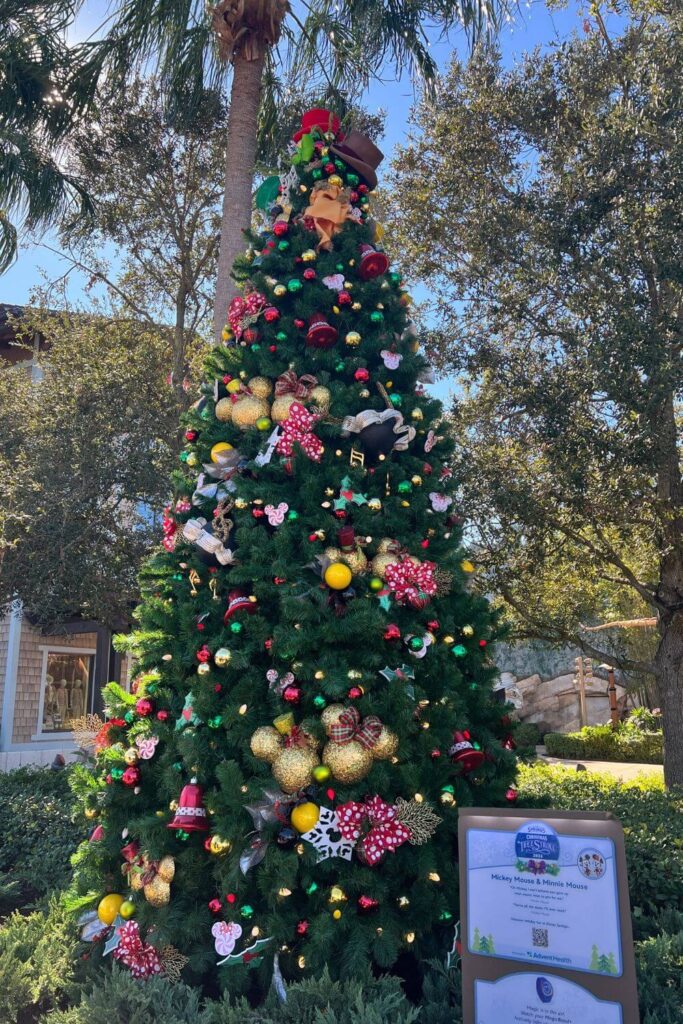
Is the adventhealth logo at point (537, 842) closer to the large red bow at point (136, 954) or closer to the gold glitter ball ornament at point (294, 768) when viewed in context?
the gold glitter ball ornament at point (294, 768)

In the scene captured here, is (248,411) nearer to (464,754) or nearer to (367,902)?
(464,754)

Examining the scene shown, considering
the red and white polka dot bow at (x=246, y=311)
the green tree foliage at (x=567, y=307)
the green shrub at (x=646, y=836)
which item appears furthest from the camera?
the green tree foliage at (x=567, y=307)

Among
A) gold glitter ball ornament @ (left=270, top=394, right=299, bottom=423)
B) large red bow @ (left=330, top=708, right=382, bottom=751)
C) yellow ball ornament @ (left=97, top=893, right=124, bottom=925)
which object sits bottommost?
yellow ball ornament @ (left=97, top=893, right=124, bottom=925)

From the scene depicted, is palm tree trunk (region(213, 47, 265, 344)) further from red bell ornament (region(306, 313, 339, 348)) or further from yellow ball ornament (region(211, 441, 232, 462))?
yellow ball ornament (region(211, 441, 232, 462))

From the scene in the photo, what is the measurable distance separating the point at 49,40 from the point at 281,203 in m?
5.44

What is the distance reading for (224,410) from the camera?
12.7ft

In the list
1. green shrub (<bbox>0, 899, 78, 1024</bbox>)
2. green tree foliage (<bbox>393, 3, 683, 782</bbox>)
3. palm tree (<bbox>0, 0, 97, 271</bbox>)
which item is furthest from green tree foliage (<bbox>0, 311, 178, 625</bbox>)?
green shrub (<bbox>0, 899, 78, 1024</bbox>)

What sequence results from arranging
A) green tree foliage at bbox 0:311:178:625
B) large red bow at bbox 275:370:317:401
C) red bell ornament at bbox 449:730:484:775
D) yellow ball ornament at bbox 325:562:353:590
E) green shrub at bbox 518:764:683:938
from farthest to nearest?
green tree foliage at bbox 0:311:178:625 → green shrub at bbox 518:764:683:938 → large red bow at bbox 275:370:317:401 → red bell ornament at bbox 449:730:484:775 → yellow ball ornament at bbox 325:562:353:590

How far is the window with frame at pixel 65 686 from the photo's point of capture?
1429cm

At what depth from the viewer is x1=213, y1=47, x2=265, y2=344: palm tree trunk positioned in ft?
22.0

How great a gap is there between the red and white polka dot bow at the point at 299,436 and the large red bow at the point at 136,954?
7.20 feet

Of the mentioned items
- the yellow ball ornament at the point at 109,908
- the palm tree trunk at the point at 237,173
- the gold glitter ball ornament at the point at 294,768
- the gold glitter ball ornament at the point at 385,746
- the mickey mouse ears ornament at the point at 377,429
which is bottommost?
the yellow ball ornament at the point at 109,908

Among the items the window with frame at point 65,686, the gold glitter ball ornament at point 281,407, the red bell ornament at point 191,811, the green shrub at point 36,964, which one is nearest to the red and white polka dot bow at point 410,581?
the gold glitter ball ornament at point 281,407

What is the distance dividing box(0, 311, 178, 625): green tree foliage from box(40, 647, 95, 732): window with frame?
5985mm
